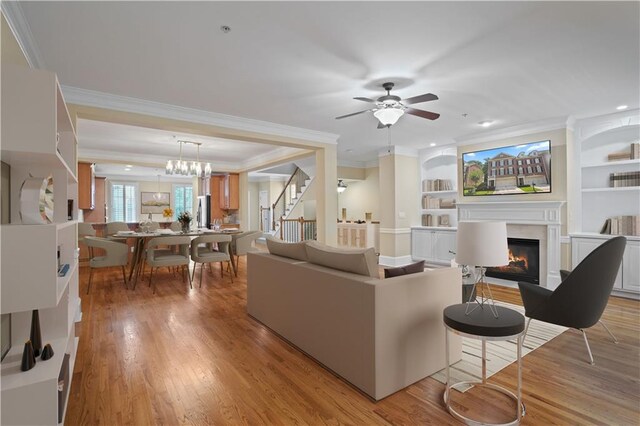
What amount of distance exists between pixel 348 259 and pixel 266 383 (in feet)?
3.59

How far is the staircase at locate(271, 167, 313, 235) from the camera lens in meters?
10.2

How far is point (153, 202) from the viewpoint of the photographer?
13.3m

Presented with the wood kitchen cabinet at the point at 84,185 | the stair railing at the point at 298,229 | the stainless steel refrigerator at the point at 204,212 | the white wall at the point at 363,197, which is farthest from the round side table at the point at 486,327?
the stainless steel refrigerator at the point at 204,212

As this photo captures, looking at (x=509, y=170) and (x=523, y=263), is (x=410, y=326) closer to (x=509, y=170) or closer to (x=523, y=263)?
(x=523, y=263)

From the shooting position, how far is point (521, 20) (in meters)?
2.46

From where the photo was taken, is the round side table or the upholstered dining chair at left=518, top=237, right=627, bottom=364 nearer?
the round side table

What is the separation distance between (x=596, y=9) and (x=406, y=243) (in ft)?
18.9

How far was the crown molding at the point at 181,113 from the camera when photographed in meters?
3.84

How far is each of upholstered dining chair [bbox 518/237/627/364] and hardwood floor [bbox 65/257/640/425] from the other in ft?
1.40

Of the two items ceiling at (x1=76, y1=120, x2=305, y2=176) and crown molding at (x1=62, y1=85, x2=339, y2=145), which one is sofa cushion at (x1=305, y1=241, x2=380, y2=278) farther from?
ceiling at (x1=76, y1=120, x2=305, y2=176)

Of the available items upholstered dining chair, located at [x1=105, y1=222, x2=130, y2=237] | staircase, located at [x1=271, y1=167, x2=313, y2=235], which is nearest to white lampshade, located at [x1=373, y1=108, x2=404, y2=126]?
staircase, located at [x1=271, y1=167, x2=313, y2=235]

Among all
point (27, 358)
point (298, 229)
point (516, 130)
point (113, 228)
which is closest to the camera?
point (27, 358)

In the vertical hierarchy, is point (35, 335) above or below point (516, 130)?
below

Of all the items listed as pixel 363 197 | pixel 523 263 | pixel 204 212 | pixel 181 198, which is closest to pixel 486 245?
pixel 523 263
